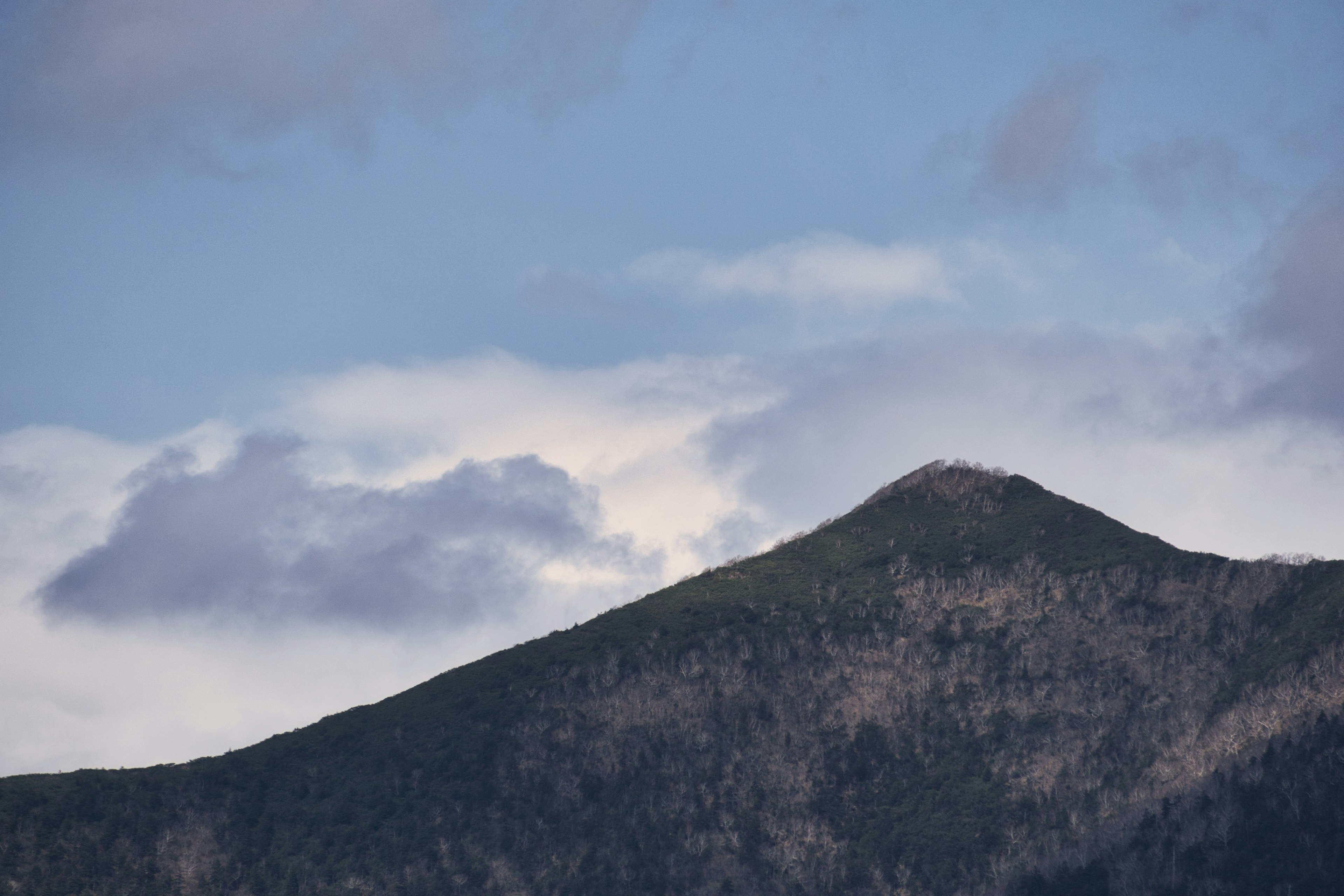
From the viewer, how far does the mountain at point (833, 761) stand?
11538cm

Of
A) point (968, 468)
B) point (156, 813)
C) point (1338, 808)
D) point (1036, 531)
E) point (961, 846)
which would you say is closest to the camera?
point (1338, 808)

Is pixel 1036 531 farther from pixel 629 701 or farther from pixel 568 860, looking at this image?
pixel 568 860

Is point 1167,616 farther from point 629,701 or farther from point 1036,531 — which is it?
point 629,701

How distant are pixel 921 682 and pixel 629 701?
94.4 feet

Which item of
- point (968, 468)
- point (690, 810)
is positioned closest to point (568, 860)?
point (690, 810)

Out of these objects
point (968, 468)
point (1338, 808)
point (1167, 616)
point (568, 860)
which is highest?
point (968, 468)

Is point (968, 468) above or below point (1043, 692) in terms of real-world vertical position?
above

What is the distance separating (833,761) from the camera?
134625 mm

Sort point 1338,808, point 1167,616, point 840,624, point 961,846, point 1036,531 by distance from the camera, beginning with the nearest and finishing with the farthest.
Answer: point 1338,808 → point 961,846 → point 1167,616 → point 840,624 → point 1036,531

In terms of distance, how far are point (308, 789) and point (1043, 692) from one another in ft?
229

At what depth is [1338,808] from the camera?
10844 centimetres

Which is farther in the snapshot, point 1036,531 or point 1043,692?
point 1036,531

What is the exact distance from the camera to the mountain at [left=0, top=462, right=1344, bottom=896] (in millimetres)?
115375


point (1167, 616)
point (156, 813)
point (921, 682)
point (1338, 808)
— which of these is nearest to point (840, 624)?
point (921, 682)
